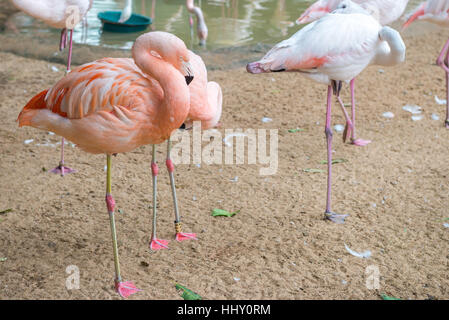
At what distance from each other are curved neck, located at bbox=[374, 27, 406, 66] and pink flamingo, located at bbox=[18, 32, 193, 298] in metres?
1.51

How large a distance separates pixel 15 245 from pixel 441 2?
4.18 m

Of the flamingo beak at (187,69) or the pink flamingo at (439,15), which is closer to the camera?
the flamingo beak at (187,69)

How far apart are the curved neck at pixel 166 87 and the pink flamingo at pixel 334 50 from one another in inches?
36.8

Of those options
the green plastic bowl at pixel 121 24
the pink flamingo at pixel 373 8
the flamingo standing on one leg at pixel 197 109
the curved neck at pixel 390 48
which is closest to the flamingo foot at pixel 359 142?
the pink flamingo at pixel 373 8

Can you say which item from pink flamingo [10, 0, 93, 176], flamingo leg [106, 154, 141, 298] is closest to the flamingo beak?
flamingo leg [106, 154, 141, 298]

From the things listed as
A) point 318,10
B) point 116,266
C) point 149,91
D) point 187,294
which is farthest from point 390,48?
point 116,266

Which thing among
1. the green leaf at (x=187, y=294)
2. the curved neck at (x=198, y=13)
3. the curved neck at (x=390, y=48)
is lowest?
the green leaf at (x=187, y=294)

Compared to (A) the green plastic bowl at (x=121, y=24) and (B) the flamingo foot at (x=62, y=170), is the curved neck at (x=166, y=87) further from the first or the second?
(A) the green plastic bowl at (x=121, y=24)

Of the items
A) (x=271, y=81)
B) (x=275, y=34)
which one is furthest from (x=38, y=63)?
(x=275, y=34)

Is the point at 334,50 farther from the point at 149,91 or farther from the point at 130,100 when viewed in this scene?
the point at 130,100

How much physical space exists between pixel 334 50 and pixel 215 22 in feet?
18.7

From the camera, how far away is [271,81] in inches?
227

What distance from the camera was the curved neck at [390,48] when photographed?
3.30 m

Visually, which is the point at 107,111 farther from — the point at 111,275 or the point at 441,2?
the point at 441,2
